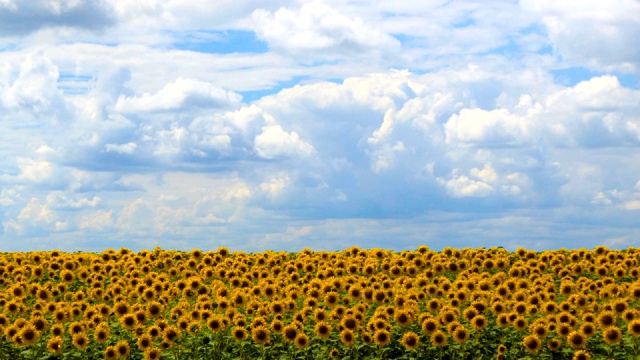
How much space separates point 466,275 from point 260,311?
326 inches

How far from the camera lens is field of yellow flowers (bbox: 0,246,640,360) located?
59.7ft

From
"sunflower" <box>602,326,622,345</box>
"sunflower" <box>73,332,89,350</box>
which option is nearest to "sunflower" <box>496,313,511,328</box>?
"sunflower" <box>602,326,622,345</box>

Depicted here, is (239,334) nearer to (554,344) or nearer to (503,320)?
(503,320)

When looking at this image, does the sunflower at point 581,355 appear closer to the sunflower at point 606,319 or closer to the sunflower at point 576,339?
the sunflower at point 576,339

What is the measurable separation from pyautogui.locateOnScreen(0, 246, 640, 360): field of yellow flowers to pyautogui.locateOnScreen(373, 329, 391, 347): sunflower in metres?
0.02

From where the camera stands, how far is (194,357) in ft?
60.6

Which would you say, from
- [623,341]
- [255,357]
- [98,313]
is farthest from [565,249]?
[98,313]

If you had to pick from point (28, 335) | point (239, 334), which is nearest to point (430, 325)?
point (239, 334)

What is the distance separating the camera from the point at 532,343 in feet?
57.9

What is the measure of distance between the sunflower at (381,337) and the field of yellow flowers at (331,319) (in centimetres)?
2

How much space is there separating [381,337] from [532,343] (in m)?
3.27

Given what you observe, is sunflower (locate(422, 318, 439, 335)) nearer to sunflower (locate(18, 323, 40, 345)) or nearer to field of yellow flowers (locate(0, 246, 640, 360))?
field of yellow flowers (locate(0, 246, 640, 360))

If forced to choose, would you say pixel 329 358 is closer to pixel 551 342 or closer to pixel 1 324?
pixel 551 342

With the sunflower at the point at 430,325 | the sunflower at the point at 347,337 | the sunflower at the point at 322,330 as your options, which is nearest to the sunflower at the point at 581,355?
the sunflower at the point at 430,325
